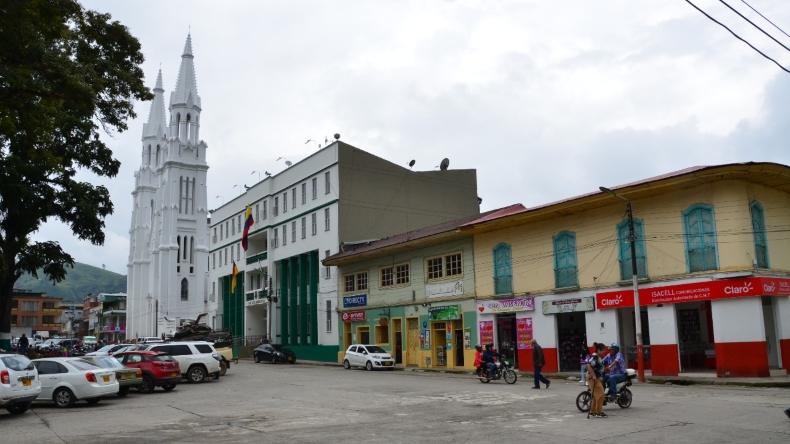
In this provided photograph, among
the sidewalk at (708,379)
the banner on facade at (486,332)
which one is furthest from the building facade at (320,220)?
the sidewalk at (708,379)

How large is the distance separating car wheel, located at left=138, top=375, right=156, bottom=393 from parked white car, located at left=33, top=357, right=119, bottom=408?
4.40m

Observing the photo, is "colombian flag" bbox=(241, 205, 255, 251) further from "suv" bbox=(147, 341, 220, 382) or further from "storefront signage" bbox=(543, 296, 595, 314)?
"storefront signage" bbox=(543, 296, 595, 314)

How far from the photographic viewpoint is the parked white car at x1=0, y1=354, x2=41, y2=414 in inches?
640

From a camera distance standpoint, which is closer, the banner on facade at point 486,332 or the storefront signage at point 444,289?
the banner on facade at point 486,332

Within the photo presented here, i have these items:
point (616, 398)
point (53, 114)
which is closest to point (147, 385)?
point (53, 114)

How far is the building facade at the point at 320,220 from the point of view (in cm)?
4859

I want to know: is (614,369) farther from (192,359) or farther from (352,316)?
(352,316)

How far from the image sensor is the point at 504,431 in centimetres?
1323

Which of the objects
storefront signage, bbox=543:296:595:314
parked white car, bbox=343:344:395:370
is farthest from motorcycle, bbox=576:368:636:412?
parked white car, bbox=343:344:395:370

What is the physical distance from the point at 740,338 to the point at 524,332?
10.3 m

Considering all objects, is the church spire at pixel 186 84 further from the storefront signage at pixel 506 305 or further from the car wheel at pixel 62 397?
the car wheel at pixel 62 397

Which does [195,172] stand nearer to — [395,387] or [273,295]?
[273,295]

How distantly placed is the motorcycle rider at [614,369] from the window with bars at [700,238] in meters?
11.1

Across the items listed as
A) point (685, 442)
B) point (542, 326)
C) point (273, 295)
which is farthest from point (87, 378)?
point (273, 295)
